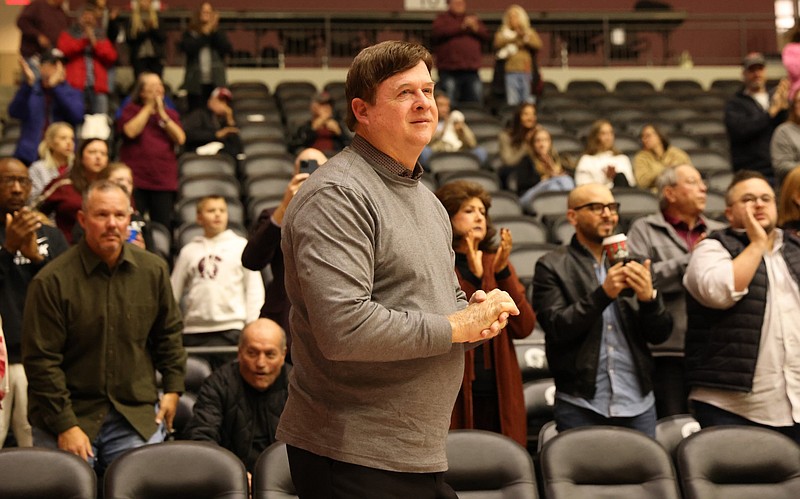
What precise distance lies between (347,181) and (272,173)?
19.1 feet

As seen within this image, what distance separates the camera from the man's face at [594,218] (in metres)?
4.11

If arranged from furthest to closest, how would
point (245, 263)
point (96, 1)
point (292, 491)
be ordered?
point (96, 1), point (245, 263), point (292, 491)

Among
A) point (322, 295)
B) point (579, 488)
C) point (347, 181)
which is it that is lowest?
point (579, 488)

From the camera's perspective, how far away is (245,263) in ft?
13.8

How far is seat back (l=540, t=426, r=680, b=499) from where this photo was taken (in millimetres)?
3541

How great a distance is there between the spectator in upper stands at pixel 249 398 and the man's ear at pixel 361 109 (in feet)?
7.21

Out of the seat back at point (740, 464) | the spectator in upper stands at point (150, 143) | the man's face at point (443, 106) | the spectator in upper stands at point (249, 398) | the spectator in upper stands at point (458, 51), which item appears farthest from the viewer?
the spectator in upper stands at point (458, 51)

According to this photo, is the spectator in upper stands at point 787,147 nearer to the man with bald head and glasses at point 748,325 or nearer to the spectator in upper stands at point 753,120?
the spectator in upper stands at point 753,120

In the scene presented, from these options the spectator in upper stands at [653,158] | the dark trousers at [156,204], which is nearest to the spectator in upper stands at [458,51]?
the spectator in upper stands at [653,158]

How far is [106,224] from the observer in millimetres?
3619

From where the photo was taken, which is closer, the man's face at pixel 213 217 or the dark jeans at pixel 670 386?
the dark jeans at pixel 670 386

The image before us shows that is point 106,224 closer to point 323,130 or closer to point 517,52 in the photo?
point 323,130

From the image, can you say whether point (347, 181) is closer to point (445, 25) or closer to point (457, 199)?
point (457, 199)

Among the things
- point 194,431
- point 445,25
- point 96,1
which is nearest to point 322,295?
point 194,431
